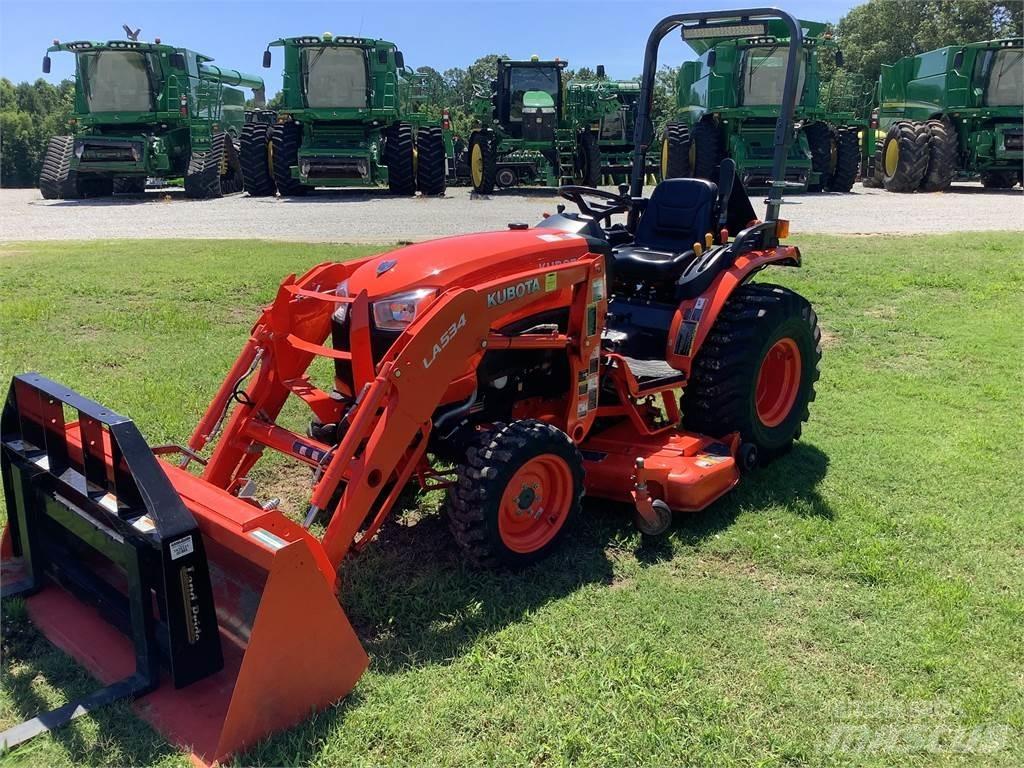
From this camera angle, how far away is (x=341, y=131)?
19156 mm

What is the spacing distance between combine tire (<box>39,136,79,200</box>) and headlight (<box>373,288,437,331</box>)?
18.7 metres

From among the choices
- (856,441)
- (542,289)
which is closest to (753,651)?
(542,289)

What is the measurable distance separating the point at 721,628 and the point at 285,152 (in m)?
17.5

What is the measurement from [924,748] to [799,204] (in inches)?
603

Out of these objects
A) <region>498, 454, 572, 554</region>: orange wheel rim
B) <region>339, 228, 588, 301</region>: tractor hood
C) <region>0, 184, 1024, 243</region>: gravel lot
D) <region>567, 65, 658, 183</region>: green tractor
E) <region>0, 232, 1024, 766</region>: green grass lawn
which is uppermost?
<region>567, 65, 658, 183</region>: green tractor

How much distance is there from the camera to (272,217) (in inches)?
574

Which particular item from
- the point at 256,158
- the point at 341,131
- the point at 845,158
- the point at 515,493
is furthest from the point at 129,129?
the point at 515,493

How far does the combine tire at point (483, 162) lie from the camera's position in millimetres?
19797

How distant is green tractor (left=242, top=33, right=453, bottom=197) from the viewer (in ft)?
60.4

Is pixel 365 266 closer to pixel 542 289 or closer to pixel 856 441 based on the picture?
pixel 542 289

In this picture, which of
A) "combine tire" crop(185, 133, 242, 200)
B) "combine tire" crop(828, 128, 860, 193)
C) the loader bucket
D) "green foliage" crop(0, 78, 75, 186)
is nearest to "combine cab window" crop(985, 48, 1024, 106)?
"combine tire" crop(828, 128, 860, 193)

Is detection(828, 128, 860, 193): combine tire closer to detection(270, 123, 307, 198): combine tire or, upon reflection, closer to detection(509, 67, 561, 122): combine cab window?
detection(509, 67, 561, 122): combine cab window

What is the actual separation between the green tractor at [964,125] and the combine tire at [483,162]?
9429mm

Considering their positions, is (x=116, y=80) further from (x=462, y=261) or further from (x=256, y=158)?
(x=462, y=261)
